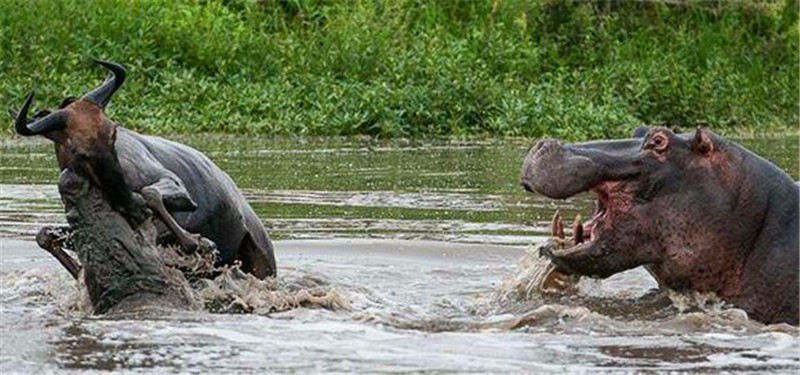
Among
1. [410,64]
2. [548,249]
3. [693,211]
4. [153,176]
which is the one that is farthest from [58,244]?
[410,64]

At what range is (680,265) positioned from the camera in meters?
6.23

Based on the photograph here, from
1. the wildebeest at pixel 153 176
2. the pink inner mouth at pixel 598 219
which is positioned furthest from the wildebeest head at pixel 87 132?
the pink inner mouth at pixel 598 219

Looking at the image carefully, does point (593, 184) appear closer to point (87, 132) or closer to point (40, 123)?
point (87, 132)

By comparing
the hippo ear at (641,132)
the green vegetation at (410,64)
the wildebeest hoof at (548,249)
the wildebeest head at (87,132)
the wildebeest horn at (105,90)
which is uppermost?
the wildebeest horn at (105,90)

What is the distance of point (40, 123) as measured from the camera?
5.50 meters

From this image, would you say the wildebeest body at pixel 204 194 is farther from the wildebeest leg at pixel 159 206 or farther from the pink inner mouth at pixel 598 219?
the pink inner mouth at pixel 598 219

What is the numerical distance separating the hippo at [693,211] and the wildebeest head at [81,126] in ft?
4.65

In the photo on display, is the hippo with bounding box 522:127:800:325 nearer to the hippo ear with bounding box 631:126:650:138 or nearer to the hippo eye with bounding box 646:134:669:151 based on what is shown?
the hippo eye with bounding box 646:134:669:151

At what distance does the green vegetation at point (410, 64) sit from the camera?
1562 cm

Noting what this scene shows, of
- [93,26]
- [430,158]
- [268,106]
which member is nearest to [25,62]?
[93,26]

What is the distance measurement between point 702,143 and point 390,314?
3.86ft

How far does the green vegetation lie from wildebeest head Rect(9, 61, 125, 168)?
29.3 ft

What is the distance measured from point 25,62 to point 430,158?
155 inches

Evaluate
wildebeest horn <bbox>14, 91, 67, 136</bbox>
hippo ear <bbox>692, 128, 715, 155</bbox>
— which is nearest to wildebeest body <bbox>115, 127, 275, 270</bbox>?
wildebeest horn <bbox>14, 91, 67, 136</bbox>
